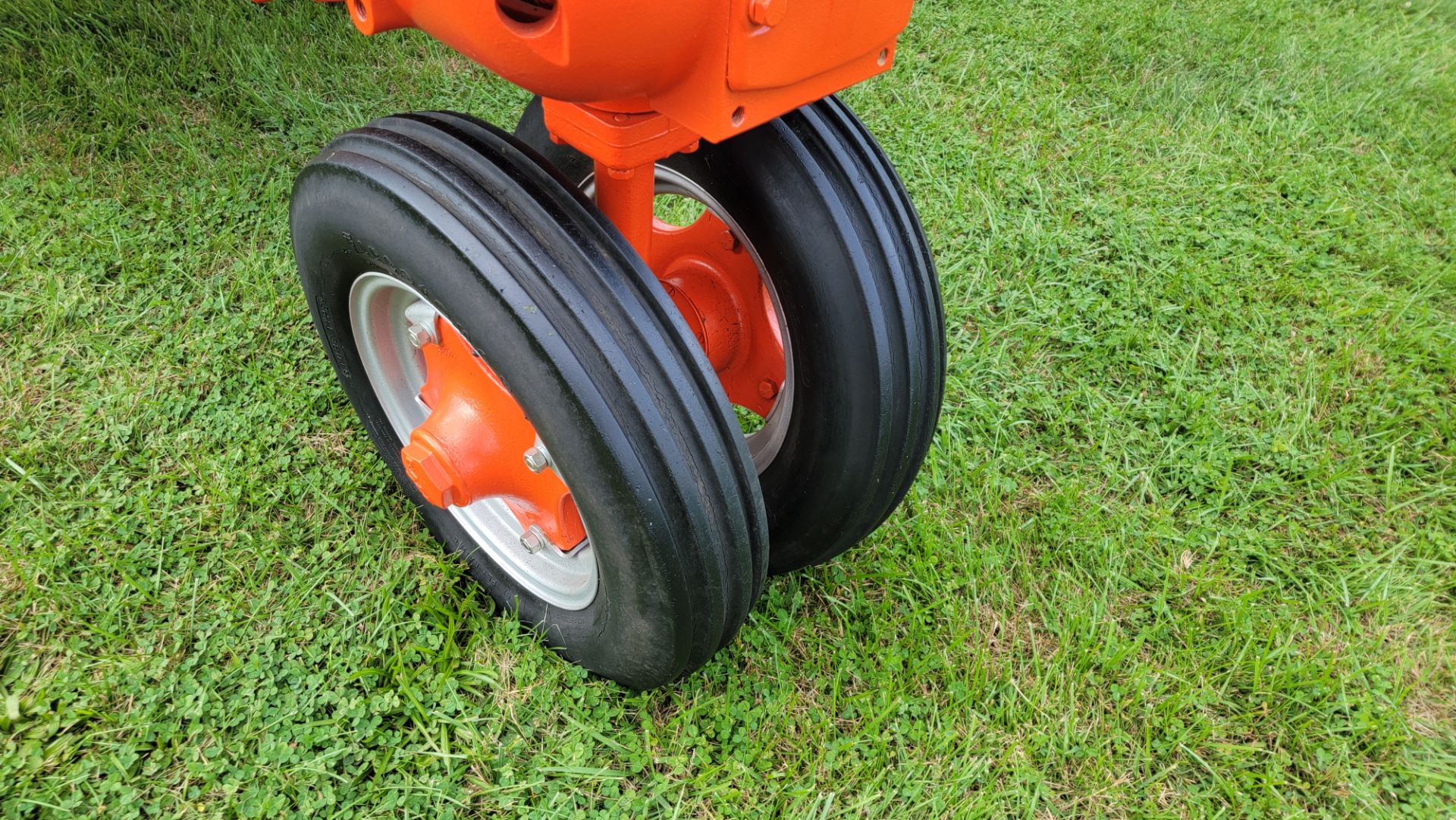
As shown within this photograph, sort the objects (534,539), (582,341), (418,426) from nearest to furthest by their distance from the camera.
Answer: (582,341)
(534,539)
(418,426)

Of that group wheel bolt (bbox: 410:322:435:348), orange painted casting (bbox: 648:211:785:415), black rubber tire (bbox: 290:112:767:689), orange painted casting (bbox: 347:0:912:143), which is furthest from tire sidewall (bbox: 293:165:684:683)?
orange painted casting (bbox: 648:211:785:415)

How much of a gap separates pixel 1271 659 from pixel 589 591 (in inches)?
59.8

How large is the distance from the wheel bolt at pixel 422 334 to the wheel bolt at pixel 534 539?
410 millimetres

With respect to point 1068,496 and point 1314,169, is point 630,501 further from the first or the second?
point 1314,169

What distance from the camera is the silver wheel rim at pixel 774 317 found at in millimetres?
1656

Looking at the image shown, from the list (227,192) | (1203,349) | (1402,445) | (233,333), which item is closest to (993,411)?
(1203,349)

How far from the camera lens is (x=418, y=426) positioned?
72.0 inches

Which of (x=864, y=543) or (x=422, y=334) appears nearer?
(x=422, y=334)

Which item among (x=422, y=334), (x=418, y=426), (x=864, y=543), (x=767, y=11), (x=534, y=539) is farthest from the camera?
(x=864, y=543)

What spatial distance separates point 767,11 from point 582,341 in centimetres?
48

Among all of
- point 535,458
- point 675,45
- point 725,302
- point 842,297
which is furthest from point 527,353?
point 725,302

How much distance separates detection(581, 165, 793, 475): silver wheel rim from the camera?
5.43ft

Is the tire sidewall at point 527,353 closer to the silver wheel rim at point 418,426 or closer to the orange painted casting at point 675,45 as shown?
the silver wheel rim at point 418,426

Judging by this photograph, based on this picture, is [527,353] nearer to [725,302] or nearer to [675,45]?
[675,45]
